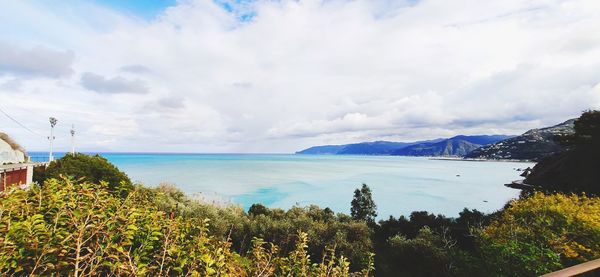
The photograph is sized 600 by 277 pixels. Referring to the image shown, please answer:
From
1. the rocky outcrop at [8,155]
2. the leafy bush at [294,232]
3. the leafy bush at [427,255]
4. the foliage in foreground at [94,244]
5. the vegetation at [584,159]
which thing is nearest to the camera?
the foliage in foreground at [94,244]

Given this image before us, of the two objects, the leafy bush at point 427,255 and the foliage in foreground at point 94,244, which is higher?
the foliage in foreground at point 94,244

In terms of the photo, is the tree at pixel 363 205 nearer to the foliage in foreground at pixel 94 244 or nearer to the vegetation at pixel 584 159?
the vegetation at pixel 584 159

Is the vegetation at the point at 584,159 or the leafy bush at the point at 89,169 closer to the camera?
the leafy bush at the point at 89,169

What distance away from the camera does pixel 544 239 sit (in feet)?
36.4

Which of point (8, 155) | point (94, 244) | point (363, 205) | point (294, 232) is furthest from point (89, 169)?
point (94, 244)

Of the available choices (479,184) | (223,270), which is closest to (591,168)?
(223,270)

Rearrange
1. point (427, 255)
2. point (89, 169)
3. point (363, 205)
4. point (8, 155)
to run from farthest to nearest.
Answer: point (8, 155) < point (363, 205) < point (89, 169) < point (427, 255)

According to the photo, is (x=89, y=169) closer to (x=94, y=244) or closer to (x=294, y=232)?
(x=294, y=232)

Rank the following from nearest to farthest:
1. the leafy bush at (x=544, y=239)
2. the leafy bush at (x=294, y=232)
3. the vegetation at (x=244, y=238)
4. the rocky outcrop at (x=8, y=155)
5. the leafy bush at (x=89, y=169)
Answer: the vegetation at (x=244, y=238) < the leafy bush at (x=544, y=239) < the leafy bush at (x=294, y=232) < the leafy bush at (x=89, y=169) < the rocky outcrop at (x=8, y=155)

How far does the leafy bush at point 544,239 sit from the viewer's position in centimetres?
859

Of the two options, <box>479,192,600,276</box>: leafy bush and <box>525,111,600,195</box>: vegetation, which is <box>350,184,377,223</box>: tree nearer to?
<box>525,111,600,195</box>: vegetation

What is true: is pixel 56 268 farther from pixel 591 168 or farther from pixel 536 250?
pixel 591 168

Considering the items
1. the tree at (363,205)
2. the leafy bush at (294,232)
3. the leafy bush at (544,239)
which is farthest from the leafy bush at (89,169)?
the leafy bush at (544,239)

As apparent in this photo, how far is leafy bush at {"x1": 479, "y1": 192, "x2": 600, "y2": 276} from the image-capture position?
28.2 feet
